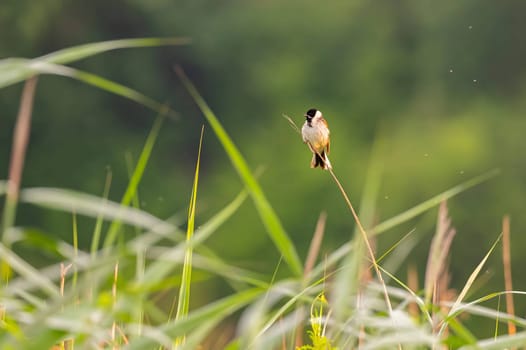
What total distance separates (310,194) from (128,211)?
26.0m

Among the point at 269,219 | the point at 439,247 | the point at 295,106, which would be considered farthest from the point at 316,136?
the point at 295,106

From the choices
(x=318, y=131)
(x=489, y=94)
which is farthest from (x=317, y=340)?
(x=489, y=94)

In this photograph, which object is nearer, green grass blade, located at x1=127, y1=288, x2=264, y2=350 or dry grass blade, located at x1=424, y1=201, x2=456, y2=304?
green grass blade, located at x1=127, y1=288, x2=264, y2=350

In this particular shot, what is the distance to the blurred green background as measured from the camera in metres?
25.8

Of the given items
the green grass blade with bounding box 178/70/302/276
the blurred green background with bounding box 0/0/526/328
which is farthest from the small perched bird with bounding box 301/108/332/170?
the blurred green background with bounding box 0/0/526/328

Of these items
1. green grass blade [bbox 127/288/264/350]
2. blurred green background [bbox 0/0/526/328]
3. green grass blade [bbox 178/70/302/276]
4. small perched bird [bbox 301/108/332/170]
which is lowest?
green grass blade [bbox 127/288/264/350]

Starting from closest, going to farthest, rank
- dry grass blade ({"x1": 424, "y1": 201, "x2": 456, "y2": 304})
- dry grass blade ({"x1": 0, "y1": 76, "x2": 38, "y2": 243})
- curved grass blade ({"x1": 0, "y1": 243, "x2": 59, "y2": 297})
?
dry grass blade ({"x1": 0, "y1": 76, "x2": 38, "y2": 243}), curved grass blade ({"x1": 0, "y1": 243, "x2": 59, "y2": 297}), dry grass blade ({"x1": 424, "y1": 201, "x2": 456, "y2": 304})

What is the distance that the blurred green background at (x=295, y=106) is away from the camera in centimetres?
2575

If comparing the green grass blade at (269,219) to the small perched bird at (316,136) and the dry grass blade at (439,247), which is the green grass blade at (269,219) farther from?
the small perched bird at (316,136)

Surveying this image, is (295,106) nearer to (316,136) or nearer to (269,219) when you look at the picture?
(316,136)

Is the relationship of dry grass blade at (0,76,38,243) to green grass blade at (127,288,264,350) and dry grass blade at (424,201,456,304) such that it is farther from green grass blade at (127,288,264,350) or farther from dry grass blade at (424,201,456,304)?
dry grass blade at (424,201,456,304)

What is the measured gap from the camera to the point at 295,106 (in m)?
30.0

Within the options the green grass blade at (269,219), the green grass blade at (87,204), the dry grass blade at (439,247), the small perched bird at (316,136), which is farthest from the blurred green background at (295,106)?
the green grass blade at (87,204)

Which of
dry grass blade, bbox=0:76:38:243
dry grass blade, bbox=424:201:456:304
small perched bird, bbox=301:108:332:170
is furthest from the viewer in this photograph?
small perched bird, bbox=301:108:332:170
